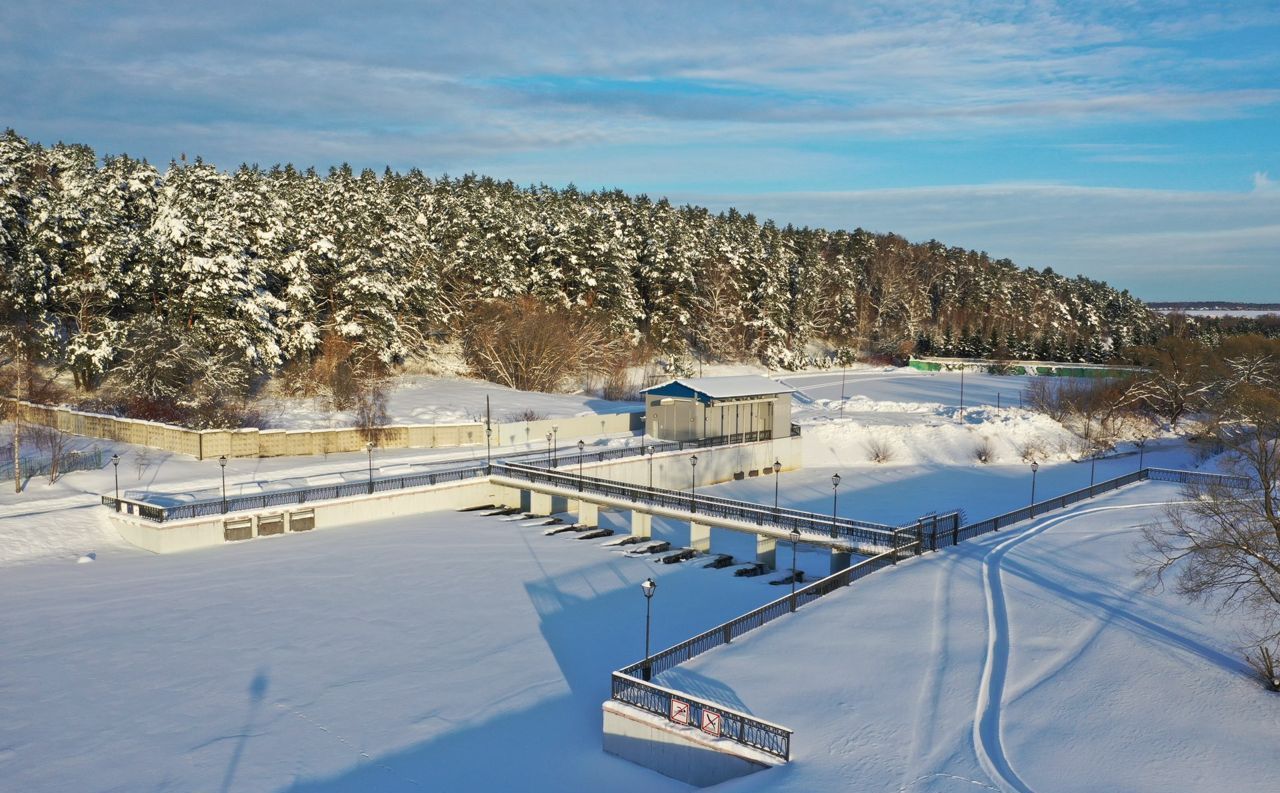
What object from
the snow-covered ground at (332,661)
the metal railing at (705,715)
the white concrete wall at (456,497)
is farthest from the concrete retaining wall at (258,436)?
the metal railing at (705,715)

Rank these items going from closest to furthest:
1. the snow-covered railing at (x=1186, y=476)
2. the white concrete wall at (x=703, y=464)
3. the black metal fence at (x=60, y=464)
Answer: the black metal fence at (x=60, y=464)
the snow-covered railing at (x=1186, y=476)
the white concrete wall at (x=703, y=464)

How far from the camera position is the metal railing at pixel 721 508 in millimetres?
28734

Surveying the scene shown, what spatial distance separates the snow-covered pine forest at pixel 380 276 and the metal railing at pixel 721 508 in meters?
19.0

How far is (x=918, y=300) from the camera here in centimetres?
12262

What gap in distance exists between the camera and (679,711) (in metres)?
15.9

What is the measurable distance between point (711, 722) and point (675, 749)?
966 millimetres

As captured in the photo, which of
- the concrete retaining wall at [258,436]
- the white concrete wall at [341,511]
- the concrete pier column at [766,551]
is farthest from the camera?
the concrete retaining wall at [258,436]

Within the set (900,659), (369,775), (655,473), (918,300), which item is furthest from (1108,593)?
(918,300)

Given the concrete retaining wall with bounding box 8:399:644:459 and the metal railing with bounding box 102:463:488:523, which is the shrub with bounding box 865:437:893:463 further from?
the metal railing with bounding box 102:463:488:523

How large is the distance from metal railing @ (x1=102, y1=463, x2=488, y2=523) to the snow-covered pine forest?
14.7m

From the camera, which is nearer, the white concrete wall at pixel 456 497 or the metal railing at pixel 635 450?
the white concrete wall at pixel 456 497

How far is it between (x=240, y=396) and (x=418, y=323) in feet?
68.5

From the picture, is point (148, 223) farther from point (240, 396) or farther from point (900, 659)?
point (900, 659)

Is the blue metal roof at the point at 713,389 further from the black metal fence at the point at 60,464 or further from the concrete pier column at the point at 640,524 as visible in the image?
the black metal fence at the point at 60,464
